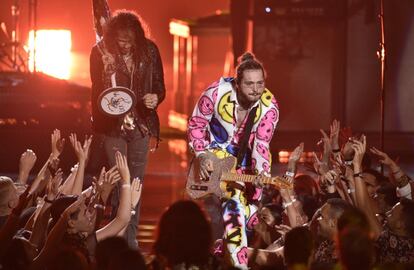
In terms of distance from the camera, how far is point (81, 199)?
28.0 ft

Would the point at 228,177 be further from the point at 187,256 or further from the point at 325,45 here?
the point at 325,45

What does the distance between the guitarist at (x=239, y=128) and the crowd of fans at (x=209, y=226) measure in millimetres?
261

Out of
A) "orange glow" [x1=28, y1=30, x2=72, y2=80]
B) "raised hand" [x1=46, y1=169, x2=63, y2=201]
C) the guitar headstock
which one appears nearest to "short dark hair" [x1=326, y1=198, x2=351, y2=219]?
the guitar headstock

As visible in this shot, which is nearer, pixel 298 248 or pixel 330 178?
pixel 298 248

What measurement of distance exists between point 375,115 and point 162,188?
5.31m

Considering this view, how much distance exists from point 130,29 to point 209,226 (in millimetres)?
3763

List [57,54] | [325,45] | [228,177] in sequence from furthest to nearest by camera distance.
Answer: [57,54]
[325,45]
[228,177]

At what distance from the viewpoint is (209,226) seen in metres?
6.85

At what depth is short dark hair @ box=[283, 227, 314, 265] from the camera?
282 inches

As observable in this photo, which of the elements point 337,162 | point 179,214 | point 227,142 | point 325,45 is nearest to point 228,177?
point 227,142

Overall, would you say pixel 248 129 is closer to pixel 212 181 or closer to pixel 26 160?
pixel 212 181

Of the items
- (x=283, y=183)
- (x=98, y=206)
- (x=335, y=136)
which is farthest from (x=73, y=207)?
(x=335, y=136)

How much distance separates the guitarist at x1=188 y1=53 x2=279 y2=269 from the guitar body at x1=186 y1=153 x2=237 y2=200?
0.11m

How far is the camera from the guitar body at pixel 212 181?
952 centimetres
